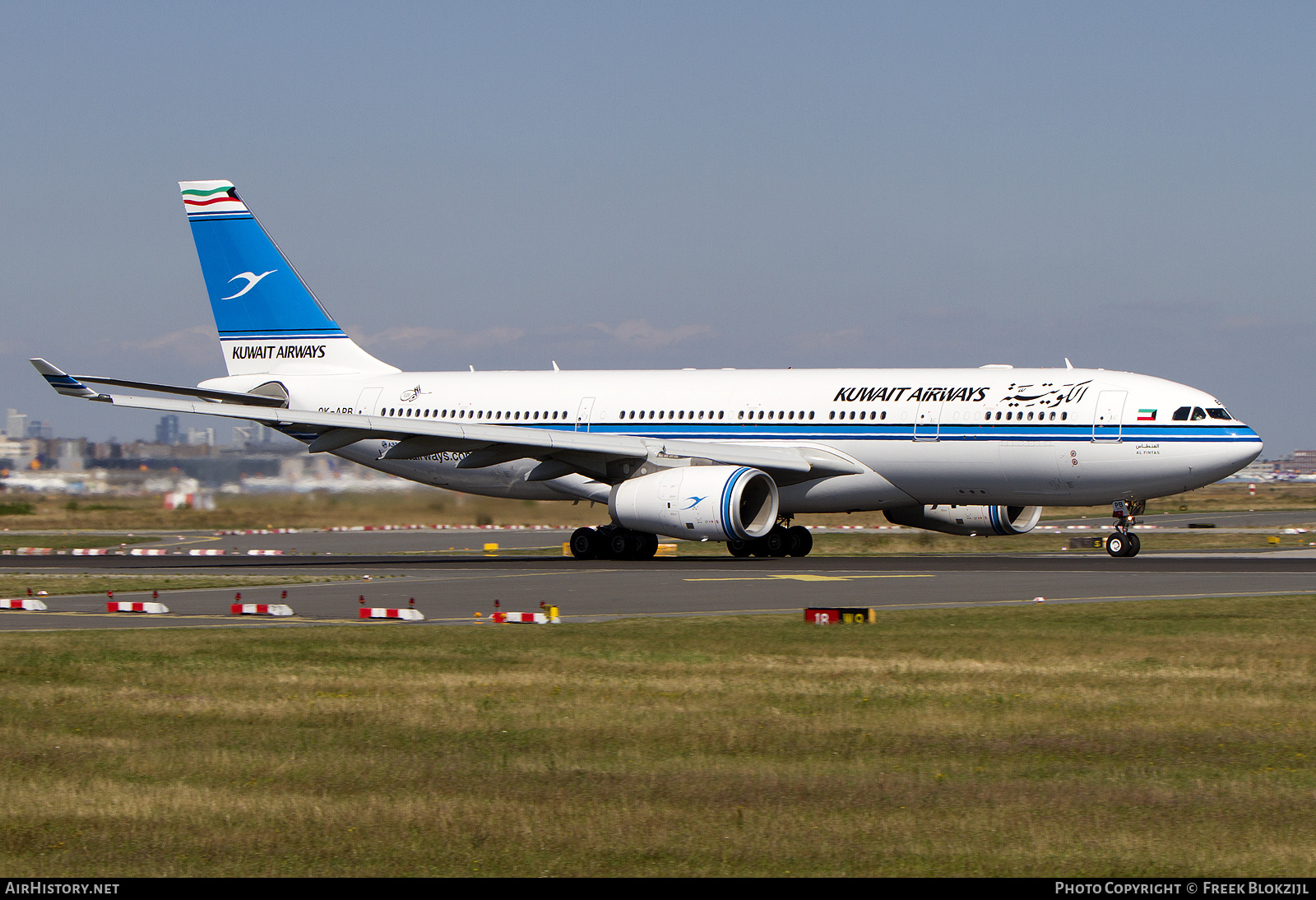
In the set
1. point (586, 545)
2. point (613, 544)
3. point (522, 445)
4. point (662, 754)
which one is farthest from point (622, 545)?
point (662, 754)

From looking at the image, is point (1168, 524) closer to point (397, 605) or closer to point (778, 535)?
point (778, 535)

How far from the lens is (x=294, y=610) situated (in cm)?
2116

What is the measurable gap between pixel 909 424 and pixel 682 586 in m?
9.04

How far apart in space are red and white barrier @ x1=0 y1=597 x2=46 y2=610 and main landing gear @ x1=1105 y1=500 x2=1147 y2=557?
21.3 metres

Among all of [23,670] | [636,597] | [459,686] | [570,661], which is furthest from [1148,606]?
[23,670]

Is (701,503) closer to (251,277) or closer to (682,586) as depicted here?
(682,586)

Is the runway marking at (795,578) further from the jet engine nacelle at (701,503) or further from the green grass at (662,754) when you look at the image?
the green grass at (662,754)

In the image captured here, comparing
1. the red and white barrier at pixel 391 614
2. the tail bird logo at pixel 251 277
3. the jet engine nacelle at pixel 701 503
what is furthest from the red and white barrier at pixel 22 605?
the tail bird logo at pixel 251 277

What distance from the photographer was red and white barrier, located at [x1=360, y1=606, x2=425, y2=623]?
1961 centimetres

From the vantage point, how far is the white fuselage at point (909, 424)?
30.4 metres

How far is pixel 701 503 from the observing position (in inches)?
1182

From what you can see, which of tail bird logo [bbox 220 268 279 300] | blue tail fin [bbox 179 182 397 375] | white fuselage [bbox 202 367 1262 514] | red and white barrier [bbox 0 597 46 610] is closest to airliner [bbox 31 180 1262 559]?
white fuselage [bbox 202 367 1262 514]

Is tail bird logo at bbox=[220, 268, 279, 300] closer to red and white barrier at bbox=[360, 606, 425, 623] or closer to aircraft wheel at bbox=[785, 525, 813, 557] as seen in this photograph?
aircraft wheel at bbox=[785, 525, 813, 557]

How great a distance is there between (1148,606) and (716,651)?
761 centimetres
